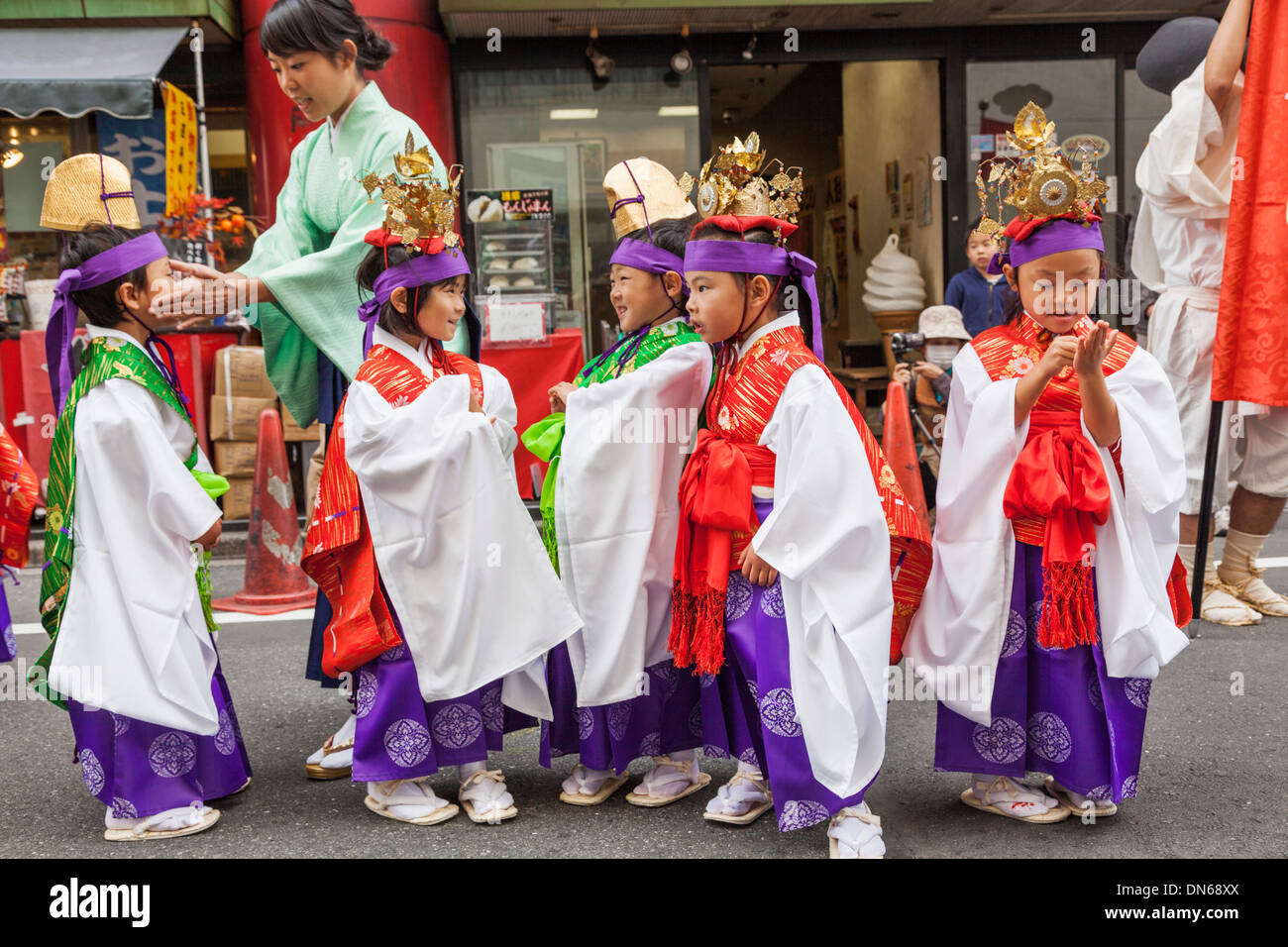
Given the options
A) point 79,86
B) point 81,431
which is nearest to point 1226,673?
point 81,431

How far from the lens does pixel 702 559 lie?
2.88m

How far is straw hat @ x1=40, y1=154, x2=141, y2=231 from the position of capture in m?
3.04

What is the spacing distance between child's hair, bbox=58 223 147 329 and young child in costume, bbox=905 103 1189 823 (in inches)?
83.8

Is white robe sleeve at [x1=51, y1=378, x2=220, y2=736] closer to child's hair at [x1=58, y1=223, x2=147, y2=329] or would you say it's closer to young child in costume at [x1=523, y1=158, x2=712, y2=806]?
child's hair at [x1=58, y1=223, x2=147, y2=329]

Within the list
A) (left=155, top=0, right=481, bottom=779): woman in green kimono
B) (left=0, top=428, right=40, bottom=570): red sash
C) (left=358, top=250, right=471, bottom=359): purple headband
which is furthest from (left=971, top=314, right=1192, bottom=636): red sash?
(left=0, top=428, right=40, bottom=570): red sash

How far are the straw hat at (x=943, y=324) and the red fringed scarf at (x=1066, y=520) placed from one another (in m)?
3.56

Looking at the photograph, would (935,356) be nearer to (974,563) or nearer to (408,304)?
(974,563)

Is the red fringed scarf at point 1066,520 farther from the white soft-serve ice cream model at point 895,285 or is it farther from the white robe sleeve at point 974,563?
the white soft-serve ice cream model at point 895,285

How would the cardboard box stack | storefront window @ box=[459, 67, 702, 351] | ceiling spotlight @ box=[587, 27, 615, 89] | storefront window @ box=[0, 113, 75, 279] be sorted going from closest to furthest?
the cardboard box stack → ceiling spotlight @ box=[587, 27, 615, 89] → storefront window @ box=[459, 67, 702, 351] → storefront window @ box=[0, 113, 75, 279]

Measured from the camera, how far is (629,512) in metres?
3.00

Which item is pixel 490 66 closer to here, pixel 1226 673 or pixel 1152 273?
pixel 1152 273

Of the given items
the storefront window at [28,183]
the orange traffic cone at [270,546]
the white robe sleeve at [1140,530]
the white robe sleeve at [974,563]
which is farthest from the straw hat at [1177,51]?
the storefront window at [28,183]

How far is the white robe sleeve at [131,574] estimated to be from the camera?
9.43 feet

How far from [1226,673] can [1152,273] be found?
1.79 metres
